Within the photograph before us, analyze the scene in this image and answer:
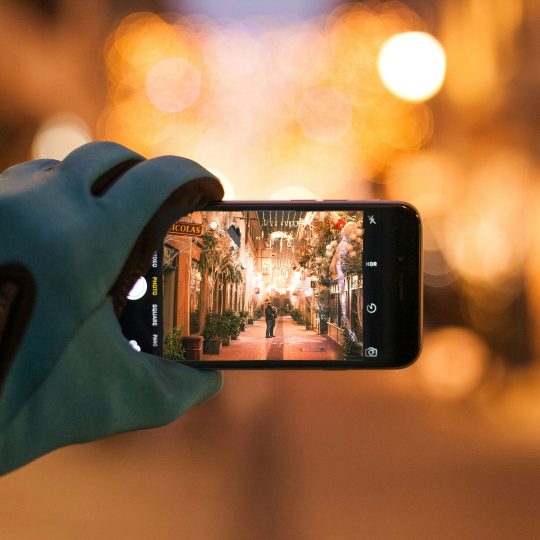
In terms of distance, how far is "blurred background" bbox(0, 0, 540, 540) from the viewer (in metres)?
1.00

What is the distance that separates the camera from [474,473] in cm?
107

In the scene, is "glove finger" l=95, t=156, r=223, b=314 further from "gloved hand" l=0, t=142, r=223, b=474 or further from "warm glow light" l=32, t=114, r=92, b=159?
"warm glow light" l=32, t=114, r=92, b=159

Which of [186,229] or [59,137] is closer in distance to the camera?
[186,229]

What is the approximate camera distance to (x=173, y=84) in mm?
1275

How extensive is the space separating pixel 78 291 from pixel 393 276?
1.07 feet

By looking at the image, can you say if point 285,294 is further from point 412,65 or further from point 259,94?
point 412,65

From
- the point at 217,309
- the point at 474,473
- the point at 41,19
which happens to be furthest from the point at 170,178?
the point at 41,19

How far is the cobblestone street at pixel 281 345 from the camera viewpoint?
538 mm

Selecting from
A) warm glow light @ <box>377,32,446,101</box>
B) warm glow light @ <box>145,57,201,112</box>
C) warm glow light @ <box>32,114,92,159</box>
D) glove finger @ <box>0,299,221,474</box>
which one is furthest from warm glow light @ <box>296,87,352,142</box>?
glove finger @ <box>0,299,221,474</box>

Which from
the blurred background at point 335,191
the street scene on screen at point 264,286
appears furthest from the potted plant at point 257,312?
the blurred background at point 335,191

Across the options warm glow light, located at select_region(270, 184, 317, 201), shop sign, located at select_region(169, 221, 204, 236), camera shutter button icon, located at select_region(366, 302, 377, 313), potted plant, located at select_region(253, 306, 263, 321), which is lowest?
potted plant, located at select_region(253, 306, 263, 321)

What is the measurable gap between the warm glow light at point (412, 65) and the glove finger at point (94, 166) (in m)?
1.04

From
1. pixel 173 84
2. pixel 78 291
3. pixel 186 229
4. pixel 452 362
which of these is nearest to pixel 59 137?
pixel 173 84

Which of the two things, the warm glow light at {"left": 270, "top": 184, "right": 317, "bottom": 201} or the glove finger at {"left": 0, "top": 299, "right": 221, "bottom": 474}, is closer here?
the glove finger at {"left": 0, "top": 299, "right": 221, "bottom": 474}
